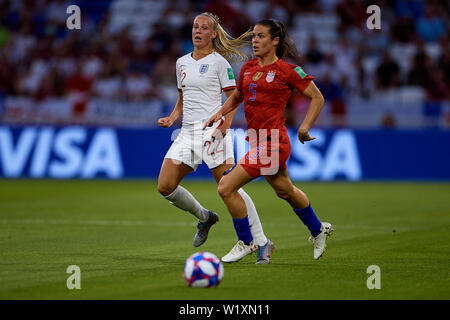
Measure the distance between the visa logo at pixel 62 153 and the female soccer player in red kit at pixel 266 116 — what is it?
1258 centimetres

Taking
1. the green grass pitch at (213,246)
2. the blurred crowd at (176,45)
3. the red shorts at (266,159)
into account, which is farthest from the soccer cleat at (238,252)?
the blurred crowd at (176,45)

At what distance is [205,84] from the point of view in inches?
359

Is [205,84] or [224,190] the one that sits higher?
[205,84]

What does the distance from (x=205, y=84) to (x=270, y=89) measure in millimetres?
1110

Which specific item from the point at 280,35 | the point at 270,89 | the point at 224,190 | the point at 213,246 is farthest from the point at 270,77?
the point at 213,246

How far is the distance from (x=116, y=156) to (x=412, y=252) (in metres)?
12.7

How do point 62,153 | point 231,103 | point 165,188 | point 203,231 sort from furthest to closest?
point 62,153, point 203,231, point 165,188, point 231,103

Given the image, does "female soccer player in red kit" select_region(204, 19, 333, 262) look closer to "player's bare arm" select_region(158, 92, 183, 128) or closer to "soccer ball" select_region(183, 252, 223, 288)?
"player's bare arm" select_region(158, 92, 183, 128)

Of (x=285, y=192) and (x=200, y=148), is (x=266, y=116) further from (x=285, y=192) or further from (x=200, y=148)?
(x=200, y=148)

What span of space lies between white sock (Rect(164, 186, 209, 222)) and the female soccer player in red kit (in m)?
0.92

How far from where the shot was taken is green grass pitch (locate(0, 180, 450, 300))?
271 inches

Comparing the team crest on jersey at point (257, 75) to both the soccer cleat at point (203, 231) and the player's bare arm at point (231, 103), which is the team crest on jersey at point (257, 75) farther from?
the soccer cleat at point (203, 231)

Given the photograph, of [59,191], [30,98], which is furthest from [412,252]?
[30,98]

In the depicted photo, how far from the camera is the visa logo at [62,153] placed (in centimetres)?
2066
